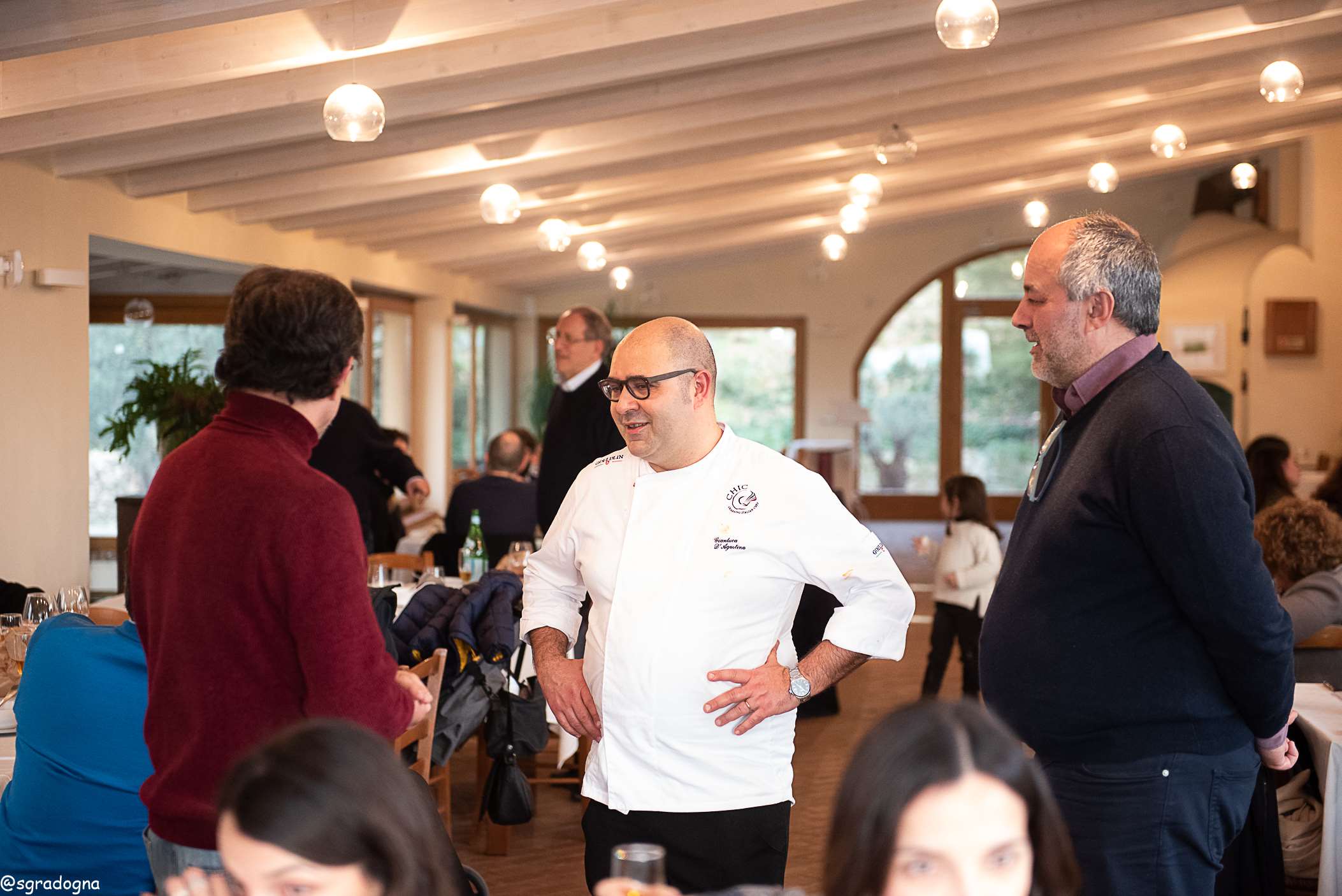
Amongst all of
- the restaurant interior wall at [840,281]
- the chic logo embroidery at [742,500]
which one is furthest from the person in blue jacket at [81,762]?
the restaurant interior wall at [840,281]

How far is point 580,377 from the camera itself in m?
5.23

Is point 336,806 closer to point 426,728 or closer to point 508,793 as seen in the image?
point 426,728

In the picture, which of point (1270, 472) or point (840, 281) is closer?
point (1270, 472)

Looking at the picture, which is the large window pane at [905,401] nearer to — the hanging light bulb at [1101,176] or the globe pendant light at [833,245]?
the globe pendant light at [833,245]

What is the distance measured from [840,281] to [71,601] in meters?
13.8

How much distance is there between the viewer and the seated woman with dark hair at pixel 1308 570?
428cm

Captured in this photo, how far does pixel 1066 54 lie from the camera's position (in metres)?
7.82

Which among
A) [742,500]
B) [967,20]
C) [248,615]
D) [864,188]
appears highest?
[864,188]

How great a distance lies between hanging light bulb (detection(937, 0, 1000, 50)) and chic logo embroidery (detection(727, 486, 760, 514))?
10.2ft

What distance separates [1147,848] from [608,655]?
102 cm

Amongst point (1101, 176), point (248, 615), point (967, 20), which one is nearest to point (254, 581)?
point (248, 615)

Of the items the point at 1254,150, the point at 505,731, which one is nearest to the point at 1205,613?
the point at 505,731

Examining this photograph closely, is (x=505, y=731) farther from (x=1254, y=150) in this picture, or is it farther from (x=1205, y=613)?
(x=1254, y=150)

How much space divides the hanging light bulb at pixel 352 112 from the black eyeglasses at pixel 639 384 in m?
2.89
